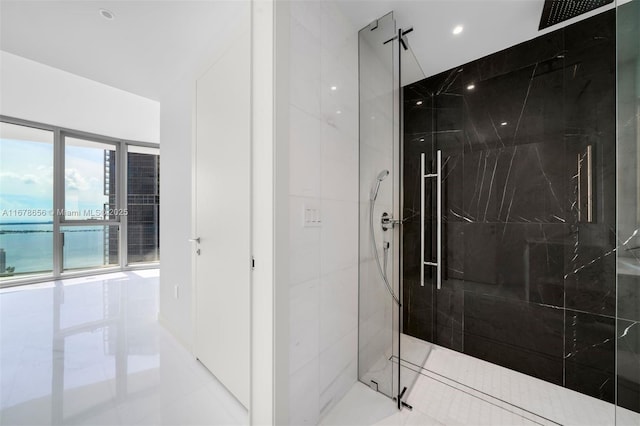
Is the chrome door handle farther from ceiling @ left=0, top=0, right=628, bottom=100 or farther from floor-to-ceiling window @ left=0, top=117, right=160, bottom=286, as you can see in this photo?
floor-to-ceiling window @ left=0, top=117, right=160, bottom=286

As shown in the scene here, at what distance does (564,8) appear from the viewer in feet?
4.92

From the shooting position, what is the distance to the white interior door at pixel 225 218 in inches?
58.5

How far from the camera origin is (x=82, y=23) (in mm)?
1777

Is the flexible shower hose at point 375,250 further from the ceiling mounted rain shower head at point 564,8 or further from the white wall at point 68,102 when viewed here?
the white wall at point 68,102

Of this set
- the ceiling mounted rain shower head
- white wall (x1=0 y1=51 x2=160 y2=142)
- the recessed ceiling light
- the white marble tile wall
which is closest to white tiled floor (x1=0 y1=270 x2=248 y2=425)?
the white marble tile wall

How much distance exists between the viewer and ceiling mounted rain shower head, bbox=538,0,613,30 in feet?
4.82

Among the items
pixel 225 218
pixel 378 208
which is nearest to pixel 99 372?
pixel 225 218

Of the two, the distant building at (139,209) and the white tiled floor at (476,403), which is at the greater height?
the distant building at (139,209)

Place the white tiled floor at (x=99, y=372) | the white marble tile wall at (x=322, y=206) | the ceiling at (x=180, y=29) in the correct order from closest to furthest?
the white marble tile wall at (x=322, y=206) → the white tiled floor at (x=99, y=372) → the ceiling at (x=180, y=29)

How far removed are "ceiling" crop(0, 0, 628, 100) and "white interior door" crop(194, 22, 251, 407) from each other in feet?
0.98

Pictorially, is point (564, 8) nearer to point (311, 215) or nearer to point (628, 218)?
point (628, 218)

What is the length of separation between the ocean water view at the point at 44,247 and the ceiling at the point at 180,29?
3.31 m

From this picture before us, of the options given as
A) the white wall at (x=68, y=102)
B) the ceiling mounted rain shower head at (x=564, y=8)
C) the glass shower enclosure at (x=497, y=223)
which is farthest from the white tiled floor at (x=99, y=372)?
the ceiling mounted rain shower head at (x=564, y=8)

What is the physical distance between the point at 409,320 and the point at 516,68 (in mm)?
2190
